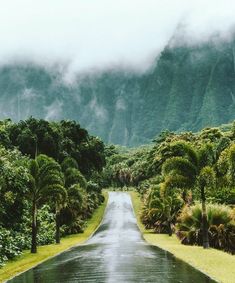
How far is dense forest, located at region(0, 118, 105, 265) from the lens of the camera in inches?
1359

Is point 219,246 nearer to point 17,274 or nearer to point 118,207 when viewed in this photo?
point 17,274

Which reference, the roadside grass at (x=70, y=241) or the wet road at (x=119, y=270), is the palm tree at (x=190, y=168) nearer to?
the wet road at (x=119, y=270)

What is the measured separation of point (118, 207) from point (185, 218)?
55883 mm

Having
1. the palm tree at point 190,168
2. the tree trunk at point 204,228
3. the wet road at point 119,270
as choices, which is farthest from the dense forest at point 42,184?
the tree trunk at point 204,228

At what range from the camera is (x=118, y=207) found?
3664 inches

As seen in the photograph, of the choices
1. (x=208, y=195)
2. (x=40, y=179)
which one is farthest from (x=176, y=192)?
(x=40, y=179)

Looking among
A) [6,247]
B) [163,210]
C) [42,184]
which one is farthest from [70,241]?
[6,247]

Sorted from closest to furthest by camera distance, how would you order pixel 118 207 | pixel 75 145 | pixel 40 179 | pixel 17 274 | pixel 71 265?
pixel 17 274
pixel 71 265
pixel 40 179
pixel 75 145
pixel 118 207

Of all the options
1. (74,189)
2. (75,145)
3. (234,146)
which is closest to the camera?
(234,146)

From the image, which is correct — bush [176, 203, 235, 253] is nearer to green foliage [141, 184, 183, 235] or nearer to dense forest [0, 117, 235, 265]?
dense forest [0, 117, 235, 265]

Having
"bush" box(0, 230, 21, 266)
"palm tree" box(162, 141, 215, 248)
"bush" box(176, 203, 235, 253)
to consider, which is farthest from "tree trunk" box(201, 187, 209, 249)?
"bush" box(0, 230, 21, 266)

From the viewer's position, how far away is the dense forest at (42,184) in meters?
34.5

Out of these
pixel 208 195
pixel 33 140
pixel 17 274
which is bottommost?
pixel 17 274

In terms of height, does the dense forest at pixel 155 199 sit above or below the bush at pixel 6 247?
above
